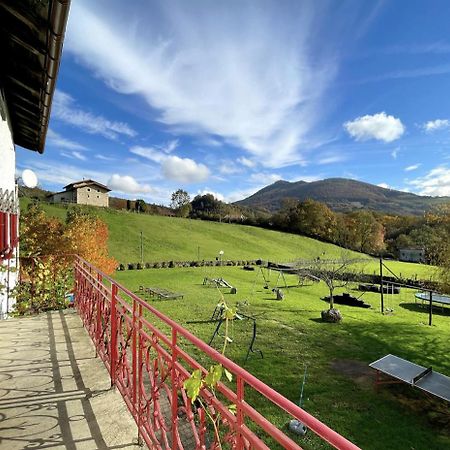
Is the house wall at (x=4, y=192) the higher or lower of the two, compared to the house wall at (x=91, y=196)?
lower

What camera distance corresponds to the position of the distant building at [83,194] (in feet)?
154

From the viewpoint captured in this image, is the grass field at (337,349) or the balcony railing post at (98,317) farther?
the grass field at (337,349)

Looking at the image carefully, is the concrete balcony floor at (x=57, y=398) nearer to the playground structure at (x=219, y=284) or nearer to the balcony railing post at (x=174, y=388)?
the balcony railing post at (x=174, y=388)

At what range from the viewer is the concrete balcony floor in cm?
275

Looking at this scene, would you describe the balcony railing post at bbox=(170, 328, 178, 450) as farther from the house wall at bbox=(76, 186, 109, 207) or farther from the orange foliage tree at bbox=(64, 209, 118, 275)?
the house wall at bbox=(76, 186, 109, 207)

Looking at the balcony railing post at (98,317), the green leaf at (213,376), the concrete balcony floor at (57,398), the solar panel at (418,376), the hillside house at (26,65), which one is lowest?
the solar panel at (418,376)

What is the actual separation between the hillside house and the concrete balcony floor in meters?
1.23

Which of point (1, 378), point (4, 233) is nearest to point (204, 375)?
point (1, 378)

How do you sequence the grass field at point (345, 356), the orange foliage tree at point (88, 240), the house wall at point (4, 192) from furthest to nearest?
the orange foliage tree at point (88, 240) < the grass field at point (345, 356) < the house wall at point (4, 192)

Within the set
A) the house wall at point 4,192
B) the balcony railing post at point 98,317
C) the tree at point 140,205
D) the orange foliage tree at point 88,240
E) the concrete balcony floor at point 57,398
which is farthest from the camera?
the tree at point 140,205

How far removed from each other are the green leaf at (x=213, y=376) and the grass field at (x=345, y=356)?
4.74m

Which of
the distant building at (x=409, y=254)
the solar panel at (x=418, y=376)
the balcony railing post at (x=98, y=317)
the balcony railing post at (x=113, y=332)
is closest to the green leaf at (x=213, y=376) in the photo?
the balcony railing post at (x=113, y=332)


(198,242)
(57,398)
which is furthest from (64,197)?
(57,398)

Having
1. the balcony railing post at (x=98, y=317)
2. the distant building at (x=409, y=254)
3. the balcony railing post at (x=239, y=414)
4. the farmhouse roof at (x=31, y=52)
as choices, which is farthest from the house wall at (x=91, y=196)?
the distant building at (x=409, y=254)
